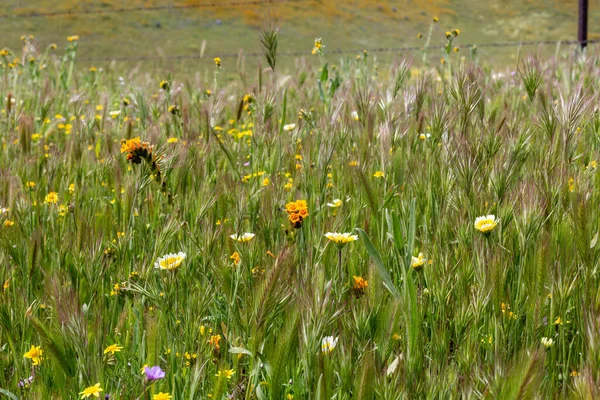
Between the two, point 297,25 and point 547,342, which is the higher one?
point 297,25

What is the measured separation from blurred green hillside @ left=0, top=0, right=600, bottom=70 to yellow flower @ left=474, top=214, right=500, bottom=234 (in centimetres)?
4025

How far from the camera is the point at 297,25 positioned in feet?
194

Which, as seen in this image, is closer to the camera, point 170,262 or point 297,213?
point 170,262

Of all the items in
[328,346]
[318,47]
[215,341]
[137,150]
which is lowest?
[215,341]

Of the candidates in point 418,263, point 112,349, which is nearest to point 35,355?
point 112,349

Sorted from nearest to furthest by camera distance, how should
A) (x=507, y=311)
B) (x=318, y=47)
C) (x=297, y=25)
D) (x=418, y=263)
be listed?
(x=507, y=311), (x=418, y=263), (x=318, y=47), (x=297, y=25)

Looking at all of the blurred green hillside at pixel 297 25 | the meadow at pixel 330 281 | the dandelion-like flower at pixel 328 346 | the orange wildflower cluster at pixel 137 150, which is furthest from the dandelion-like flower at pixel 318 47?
the blurred green hillside at pixel 297 25

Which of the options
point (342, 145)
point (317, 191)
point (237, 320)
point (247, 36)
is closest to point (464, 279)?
point (237, 320)

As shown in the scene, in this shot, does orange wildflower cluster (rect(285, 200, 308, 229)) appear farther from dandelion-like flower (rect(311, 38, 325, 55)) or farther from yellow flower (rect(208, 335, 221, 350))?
dandelion-like flower (rect(311, 38, 325, 55))

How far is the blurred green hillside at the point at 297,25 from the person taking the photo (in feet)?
158

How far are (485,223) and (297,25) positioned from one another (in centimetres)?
6033

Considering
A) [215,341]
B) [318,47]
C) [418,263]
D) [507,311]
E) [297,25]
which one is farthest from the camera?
[297,25]

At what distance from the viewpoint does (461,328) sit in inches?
41.3

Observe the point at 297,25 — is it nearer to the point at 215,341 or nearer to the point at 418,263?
the point at 418,263
